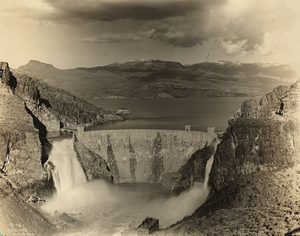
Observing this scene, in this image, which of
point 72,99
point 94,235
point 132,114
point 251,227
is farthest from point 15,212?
point 132,114

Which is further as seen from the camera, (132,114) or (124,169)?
(132,114)

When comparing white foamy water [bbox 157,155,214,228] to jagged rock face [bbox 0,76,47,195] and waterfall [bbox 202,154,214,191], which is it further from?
jagged rock face [bbox 0,76,47,195]

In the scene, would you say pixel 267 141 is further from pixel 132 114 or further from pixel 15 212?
pixel 132 114

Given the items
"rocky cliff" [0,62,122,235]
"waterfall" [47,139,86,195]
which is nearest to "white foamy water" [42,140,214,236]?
"waterfall" [47,139,86,195]

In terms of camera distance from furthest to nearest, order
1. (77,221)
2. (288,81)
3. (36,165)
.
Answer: (288,81) < (36,165) < (77,221)

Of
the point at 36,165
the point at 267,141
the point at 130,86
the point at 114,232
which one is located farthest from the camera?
the point at 130,86
